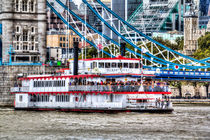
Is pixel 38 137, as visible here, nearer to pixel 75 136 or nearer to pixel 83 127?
pixel 75 136

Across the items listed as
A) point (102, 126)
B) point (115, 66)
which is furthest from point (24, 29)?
point (102, 126)

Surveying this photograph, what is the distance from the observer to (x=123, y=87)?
225ft

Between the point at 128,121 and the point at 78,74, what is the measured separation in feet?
50.9

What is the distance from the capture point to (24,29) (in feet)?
296

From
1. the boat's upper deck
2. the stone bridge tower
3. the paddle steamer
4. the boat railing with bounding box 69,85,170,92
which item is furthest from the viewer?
the stone bridge tower

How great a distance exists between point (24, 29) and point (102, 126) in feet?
119

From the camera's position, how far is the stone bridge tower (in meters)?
89.6

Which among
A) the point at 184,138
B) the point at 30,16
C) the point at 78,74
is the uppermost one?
the point at 30,16

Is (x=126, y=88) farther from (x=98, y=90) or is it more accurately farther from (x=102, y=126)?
(x=102, y=126)

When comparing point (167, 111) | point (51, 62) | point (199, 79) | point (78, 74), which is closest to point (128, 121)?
point (167, 111)

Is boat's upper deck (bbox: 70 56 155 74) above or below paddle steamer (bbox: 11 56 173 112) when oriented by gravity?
above

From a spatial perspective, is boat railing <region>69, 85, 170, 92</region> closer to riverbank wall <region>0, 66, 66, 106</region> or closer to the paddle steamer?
the paddle steamer

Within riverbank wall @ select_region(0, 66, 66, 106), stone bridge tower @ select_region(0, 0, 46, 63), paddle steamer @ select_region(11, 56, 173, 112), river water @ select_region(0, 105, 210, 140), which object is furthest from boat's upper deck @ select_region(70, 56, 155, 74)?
stone bridge tower @ select_region(0, 0, 46, 63)

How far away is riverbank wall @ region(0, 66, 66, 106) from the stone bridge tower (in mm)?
2753
